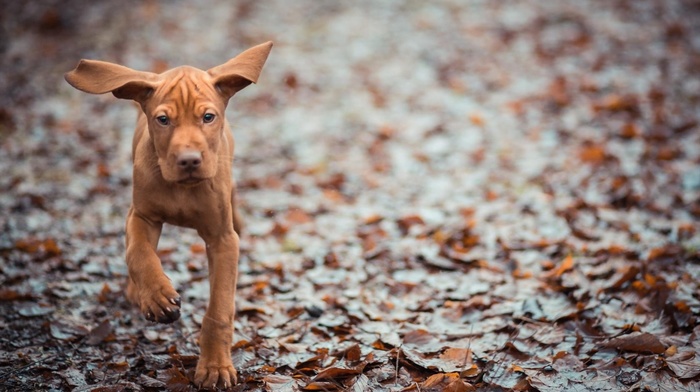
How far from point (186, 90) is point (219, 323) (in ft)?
3.94

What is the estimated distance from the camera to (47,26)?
11164 mm

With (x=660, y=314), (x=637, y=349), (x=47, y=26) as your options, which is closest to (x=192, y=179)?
(x=637, y=349)

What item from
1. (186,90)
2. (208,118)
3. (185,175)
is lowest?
(185,175)

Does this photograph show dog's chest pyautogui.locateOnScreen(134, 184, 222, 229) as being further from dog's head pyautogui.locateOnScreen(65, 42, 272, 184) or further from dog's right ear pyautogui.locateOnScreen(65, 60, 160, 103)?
dog's right ear pyautogui.locateOnScreen(65, 60, 160, 103)

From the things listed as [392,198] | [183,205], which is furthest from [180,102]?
[392,198]

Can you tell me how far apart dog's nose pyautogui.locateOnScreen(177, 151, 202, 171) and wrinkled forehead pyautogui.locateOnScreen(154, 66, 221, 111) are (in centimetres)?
24

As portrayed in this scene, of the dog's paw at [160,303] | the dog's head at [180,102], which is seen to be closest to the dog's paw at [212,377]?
the dog's paw at [160,303]

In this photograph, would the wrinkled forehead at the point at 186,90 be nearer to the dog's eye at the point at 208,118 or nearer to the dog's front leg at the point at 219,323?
the dog's eye at the point at 208,118

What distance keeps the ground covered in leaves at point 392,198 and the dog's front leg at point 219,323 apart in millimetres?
166

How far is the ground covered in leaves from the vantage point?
3.97 metres

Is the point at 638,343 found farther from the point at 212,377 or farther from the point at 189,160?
the point at 189,160

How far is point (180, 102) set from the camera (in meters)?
3.21

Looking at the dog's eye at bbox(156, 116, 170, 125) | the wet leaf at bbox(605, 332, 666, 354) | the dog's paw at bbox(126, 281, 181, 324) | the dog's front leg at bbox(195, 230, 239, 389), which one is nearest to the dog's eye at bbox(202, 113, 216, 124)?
the dog's eye at bbox(156, 116, 170, 125)

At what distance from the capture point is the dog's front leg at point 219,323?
3.53 metres
